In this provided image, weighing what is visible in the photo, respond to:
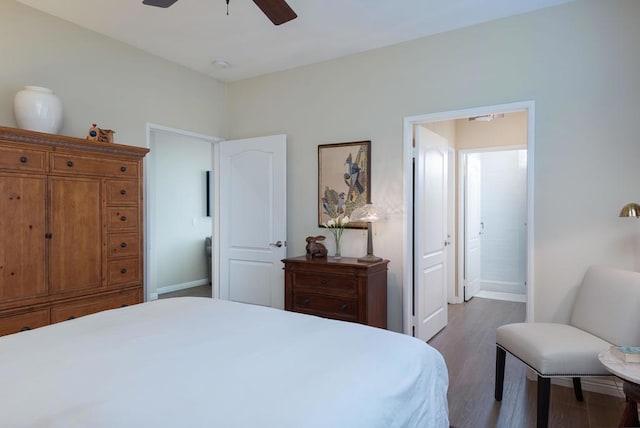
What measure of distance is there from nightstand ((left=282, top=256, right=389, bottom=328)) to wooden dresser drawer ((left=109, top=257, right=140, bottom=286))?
1244mm

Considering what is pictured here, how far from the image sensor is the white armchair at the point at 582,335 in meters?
2.18

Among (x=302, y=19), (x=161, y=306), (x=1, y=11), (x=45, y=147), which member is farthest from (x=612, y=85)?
(x=1, y=11)

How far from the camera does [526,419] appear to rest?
94.4 inches

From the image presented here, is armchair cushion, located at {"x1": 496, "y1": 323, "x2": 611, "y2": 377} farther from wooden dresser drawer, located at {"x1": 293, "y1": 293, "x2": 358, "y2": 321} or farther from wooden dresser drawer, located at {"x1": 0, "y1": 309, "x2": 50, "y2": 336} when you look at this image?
wooden dresser drawer, located at {"x1": 0, "y1": 309, "x2": 50, "y2": 336}

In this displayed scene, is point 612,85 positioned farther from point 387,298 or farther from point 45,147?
point 45,147

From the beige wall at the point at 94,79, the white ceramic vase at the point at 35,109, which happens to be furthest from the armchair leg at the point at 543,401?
the beige wall at the point at 94,79

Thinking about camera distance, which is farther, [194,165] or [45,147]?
[194,165]

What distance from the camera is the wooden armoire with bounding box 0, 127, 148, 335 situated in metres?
2.40

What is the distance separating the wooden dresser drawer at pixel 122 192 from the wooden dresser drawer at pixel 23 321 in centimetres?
88

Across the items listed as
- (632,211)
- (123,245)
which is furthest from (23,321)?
(632,211)

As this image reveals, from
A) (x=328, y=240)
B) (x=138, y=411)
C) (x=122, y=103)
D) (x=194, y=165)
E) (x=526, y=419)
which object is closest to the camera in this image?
(x=138, y=411)

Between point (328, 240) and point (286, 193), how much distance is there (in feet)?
2.29

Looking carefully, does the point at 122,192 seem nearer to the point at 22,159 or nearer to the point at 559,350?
the point at 22,159

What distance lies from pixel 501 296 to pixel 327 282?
367cm
